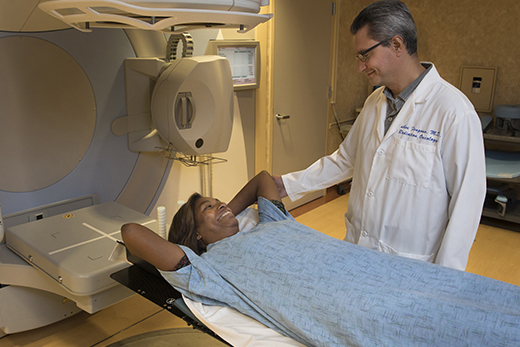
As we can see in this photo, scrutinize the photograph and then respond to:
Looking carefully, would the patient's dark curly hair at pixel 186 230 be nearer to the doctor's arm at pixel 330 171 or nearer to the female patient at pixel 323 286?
the female patient at pixel 323 286

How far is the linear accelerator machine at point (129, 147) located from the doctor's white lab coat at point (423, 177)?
23.3 inches

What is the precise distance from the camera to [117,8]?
3.88 feet

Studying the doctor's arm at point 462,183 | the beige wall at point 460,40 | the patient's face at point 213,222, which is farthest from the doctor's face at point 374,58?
the beige wall at point 460,40

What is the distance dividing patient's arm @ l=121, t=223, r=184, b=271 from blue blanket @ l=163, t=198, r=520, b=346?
0.04m

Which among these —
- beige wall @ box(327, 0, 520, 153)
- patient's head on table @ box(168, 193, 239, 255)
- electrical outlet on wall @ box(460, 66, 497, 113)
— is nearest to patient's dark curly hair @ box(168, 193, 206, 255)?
patient's head on table @ box(168, 193, 239, 255)

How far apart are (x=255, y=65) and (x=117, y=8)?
1.89 m

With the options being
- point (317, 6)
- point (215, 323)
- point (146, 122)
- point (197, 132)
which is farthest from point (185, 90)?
point (317, 6)

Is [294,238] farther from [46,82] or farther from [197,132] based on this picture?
[46,82]

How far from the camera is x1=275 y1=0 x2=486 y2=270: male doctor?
1.33m

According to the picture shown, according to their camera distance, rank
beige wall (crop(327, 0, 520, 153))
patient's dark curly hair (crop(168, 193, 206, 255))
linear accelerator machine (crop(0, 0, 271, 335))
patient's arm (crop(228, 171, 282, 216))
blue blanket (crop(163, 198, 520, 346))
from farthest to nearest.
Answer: beige wall (crop(327, 0, 520, 153))
patient's arm (crop(228, 171, 282, 216))
patient's dark curly hair (crop(168, 193, 206, 255))
linear accelerator machine (crop(0, 0, 271, 335))
blue blanket (crop(163, 198, 520, 346))

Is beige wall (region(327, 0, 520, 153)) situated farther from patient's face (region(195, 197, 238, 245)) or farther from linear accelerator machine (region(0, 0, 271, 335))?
patient's face (region(195, 197, 238, 245))

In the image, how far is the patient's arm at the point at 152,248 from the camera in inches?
56.3

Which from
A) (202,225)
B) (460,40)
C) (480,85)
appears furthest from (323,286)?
(460,40)

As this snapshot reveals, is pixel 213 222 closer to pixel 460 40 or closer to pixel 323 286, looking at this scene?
pixel 323 286
